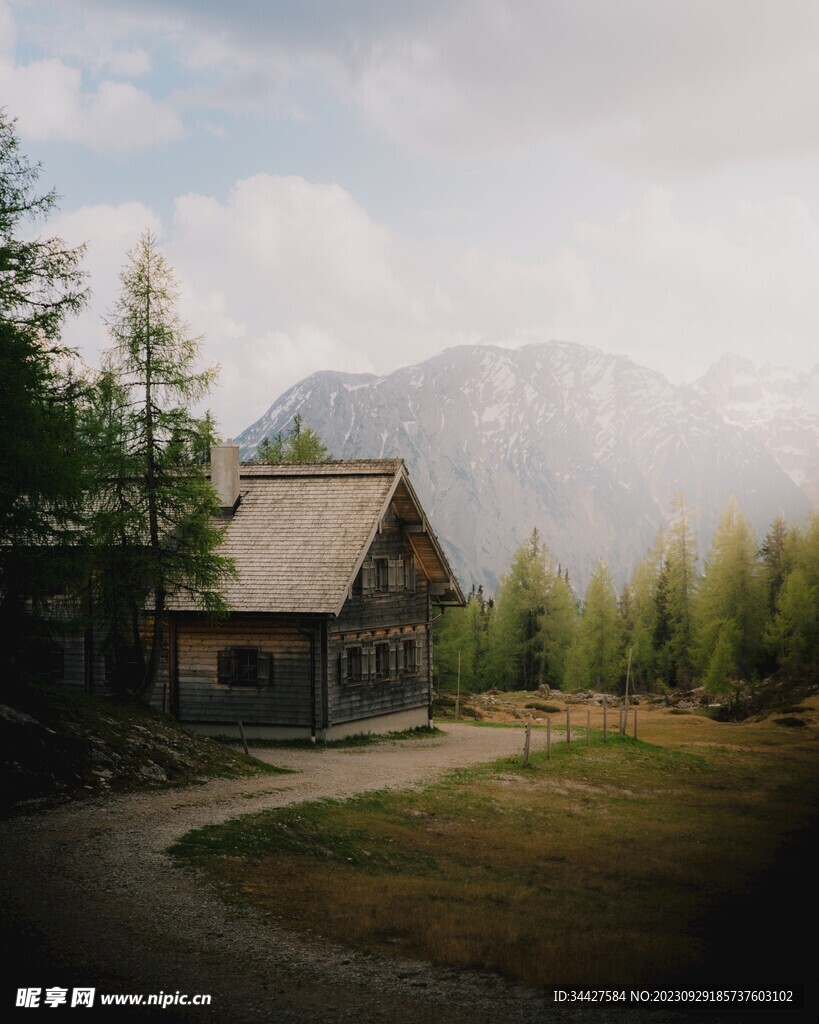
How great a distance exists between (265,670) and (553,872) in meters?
16.3

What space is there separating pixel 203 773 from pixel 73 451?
7.79m

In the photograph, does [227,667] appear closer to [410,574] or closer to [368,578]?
[368,578]

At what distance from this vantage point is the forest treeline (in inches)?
2613

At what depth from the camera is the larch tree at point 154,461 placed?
2439 cm

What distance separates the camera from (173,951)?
35.0 feet

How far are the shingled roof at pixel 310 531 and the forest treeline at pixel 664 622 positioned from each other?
1385 inches

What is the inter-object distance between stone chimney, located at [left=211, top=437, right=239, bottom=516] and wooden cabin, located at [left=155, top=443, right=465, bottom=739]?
49 millimetres

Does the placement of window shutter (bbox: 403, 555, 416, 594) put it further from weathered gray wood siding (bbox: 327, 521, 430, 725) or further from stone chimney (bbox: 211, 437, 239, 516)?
stone chimney (bbox: 211, 437, 239, 516)

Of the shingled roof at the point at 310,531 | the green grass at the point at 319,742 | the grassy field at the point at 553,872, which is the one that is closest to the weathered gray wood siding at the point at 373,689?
the green grass at the point at 319,742

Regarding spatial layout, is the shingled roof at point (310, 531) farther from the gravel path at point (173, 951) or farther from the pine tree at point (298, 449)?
the pine tree at point (298, 449)

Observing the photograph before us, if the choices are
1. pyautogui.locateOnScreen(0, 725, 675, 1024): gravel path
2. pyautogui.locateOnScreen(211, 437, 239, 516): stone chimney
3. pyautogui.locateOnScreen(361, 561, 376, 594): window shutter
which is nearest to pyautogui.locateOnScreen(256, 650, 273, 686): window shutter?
pyautogui.locateOnScreen(361, 561, 376, 594): window shutter

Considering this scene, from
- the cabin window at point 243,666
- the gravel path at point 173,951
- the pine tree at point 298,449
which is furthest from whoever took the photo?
the pine tree at point 298,449

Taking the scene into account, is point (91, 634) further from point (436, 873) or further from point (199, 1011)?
point (199, 1011)

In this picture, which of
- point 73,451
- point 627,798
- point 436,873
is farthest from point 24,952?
point 627,798
